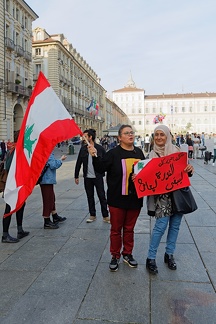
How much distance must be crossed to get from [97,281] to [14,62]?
115 feet

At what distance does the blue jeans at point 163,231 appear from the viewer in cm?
357

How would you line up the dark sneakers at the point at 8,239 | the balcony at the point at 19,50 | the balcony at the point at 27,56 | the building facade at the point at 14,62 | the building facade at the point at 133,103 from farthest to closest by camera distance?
the building facade at the point at 133,103
the balcony at the point at 27,56
the balcony at the point at 19,50
the building facade at the point at 14,62
the dark sneakers at the point at 8,239

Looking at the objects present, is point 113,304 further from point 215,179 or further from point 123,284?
point 215,179

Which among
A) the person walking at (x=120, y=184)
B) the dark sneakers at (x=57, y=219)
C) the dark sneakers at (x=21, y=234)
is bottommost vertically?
the dark sneakers at (x=21, y=234)

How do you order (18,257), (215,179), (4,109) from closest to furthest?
(18,257), (215,179), (4,109)

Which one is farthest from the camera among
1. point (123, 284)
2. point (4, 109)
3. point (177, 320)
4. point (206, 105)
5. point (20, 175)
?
point (206, 105)

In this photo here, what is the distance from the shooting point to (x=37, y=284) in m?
3.37

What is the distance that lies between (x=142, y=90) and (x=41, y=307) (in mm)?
128592

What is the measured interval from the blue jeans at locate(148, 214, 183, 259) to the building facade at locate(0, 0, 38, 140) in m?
29.2

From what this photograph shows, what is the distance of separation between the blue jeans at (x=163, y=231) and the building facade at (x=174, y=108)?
11997 cm

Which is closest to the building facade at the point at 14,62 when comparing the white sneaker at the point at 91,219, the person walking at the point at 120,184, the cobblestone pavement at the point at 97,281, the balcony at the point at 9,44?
the balcony at the point at 9,44

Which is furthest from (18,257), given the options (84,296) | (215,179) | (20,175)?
(215,179)

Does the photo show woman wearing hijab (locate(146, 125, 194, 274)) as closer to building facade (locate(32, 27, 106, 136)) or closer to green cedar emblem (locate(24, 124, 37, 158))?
green cedar emblem (locate(24, 124, 37, 158))

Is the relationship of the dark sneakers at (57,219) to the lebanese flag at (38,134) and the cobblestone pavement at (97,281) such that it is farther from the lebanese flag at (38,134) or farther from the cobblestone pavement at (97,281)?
the lebanese flag at (38,134)
